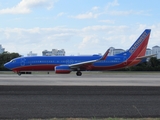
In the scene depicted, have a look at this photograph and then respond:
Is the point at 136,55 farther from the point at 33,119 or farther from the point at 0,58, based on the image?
the point at 0,58

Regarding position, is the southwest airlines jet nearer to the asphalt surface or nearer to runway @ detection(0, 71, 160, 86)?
runway @ detection(0, 71, 160, 86)

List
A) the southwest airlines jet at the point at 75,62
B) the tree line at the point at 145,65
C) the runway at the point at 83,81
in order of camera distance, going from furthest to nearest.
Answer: the tree line at the point at 145,65 → the southwest airlines jet at the point at 75,62 → the runway at the point at 83,81

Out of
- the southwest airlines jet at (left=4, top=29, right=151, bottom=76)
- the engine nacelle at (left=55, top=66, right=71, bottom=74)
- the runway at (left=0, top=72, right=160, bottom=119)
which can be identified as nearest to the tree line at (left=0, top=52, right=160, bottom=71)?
the southwest airlines jet at (left=4, top=29, right=151, bottom=76)

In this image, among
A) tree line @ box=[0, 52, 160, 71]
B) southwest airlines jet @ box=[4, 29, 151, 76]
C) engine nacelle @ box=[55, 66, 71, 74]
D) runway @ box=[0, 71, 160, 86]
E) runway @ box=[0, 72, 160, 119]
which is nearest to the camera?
runway @ box=[0, 72, 160, 119]

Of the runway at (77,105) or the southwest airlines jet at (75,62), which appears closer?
→ the runway at (77,105)

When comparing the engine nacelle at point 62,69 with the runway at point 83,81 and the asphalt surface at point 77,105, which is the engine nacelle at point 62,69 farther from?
the asphalt surface at point 77,105

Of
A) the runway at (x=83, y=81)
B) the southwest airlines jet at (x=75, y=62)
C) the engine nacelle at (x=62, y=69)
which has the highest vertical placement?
the southwest airlines jet at (x=75, y=62)

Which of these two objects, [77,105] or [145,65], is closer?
[77,105]

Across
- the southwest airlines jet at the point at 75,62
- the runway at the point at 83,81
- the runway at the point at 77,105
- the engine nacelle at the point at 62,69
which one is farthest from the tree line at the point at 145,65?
the runway at the point at 77,105

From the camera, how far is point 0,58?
108000mm

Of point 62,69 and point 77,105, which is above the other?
point 62,69

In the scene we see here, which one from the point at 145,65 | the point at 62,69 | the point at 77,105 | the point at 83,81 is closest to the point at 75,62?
the point at 62,69

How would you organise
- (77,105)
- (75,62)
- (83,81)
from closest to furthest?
(77,105) → (83,81) → (75,62)

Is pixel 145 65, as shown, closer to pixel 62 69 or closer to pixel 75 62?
pixel 75 62
